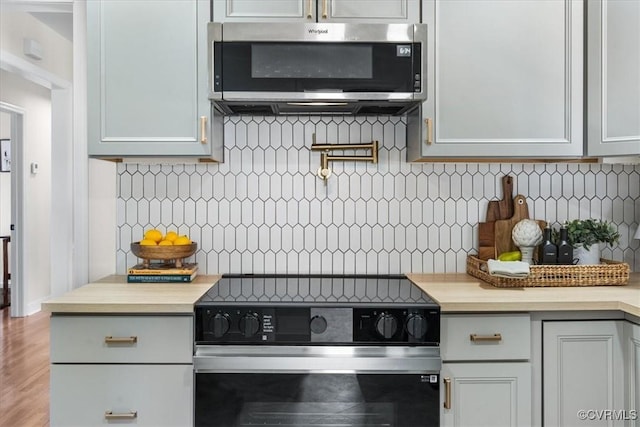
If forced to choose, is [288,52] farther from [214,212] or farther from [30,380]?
[30,380]

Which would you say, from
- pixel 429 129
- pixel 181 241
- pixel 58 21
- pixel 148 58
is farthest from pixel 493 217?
pixel 58 21

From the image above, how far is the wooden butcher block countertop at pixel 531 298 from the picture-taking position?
5.95 ft

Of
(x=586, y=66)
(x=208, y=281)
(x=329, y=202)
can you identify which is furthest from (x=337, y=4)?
(x=208, y=281)

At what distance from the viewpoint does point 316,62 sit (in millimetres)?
2043

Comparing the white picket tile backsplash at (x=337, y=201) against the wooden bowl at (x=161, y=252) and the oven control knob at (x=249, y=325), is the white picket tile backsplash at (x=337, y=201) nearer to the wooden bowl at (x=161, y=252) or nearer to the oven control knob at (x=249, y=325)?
the wooden bowl at (x=161, y=252)

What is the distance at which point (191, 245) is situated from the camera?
7.59 feet

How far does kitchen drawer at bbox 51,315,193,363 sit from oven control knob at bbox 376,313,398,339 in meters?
0.63

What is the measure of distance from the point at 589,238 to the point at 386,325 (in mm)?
1054

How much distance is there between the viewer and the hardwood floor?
116 inches

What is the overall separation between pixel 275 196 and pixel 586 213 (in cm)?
144

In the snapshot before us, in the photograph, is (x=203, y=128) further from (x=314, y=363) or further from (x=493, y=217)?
(x=493, y=217)

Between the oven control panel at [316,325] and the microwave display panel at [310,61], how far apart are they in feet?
2.88

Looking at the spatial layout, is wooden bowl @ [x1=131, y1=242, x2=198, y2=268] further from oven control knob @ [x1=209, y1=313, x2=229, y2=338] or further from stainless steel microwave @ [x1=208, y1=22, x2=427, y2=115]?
stainless steel microwave @ [x1=208, y1=22, x2=427, y2=115]

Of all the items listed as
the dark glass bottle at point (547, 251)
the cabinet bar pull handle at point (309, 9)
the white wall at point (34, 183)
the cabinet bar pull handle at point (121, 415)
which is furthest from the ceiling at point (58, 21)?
the dark glass bottle at point (547, 251)
